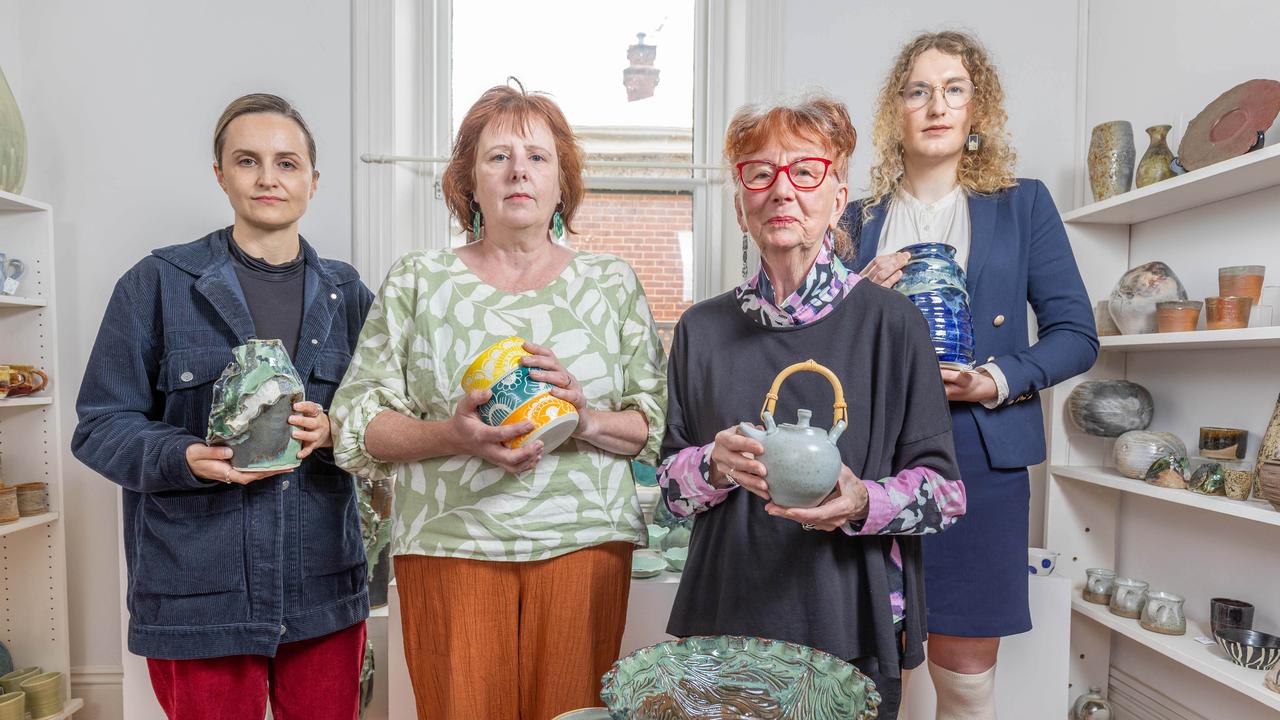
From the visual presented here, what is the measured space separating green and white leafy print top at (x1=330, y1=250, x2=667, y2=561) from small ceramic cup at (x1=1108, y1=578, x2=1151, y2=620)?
1506 mm

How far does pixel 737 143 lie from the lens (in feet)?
3.41

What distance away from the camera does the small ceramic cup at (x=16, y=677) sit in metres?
1.93

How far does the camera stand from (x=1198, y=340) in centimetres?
165

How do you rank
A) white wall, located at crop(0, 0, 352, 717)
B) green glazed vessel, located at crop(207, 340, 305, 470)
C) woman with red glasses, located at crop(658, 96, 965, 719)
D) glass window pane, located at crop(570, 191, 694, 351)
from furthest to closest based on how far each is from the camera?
glass window pane, located at crop(570, 191, 694, 351), white wall, located at crop(0, 0, 352, 717), green glazed vessel, located at crop(207, 340, 305, 470), woman with red glasses, located at crop(658, 96, 965, 719)

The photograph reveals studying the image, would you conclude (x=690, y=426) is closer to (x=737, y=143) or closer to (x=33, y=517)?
(x=737, y=143)

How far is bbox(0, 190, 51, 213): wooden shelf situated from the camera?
182 cm

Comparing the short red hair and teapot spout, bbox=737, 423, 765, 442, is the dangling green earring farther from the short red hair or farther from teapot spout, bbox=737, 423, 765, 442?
teapot spout, bbox=737, 423, 765, 442

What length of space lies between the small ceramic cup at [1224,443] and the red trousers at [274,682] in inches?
77.9

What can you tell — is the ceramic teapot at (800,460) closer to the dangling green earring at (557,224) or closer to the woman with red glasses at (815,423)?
the woman with red glasses at (815,423)

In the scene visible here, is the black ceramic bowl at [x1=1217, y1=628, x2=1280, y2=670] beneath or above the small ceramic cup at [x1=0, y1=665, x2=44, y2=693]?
above

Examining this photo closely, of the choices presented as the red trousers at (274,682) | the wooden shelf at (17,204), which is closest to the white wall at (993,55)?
the red trousers at (274,682)

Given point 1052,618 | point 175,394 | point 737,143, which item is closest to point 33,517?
point 175,394

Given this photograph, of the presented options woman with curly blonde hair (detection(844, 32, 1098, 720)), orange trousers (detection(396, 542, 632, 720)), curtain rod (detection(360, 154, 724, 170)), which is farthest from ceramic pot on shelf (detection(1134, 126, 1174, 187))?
orange trousers (detection(396, 542, 632, 720))

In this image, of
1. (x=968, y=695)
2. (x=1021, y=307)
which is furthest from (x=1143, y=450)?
(x=968, y=695)
